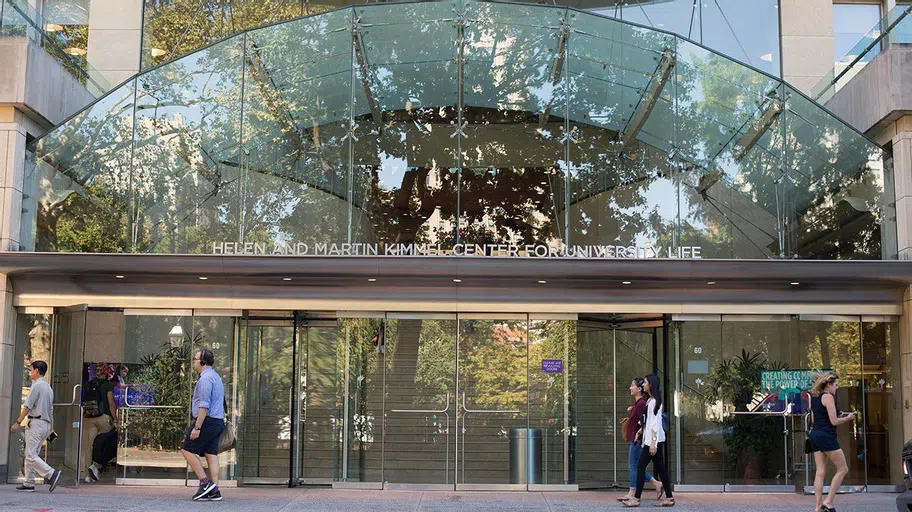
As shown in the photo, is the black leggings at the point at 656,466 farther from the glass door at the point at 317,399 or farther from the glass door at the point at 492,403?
the glass door at the point at 317,399

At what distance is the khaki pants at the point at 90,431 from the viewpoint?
45.3ft

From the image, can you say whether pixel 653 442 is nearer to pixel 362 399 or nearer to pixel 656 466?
pixel 656 466

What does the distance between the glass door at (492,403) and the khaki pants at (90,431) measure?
481cm

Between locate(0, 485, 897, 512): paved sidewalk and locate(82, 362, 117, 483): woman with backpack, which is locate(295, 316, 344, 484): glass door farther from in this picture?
locate(82, 362, 117, 483): woman with backpack

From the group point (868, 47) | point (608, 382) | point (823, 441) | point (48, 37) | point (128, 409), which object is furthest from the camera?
point (48, 37)

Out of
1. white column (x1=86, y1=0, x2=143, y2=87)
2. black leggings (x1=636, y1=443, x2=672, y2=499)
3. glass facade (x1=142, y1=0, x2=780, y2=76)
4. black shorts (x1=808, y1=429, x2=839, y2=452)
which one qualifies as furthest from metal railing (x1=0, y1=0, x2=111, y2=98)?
black shorts (x1=808, y1=429, x2=839, y2=452)

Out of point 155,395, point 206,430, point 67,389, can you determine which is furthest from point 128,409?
point 206,430

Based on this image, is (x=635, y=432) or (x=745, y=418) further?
(x=745, y=418)

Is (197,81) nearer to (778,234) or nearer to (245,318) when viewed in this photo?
(245,318)

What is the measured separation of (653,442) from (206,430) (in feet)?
16.7

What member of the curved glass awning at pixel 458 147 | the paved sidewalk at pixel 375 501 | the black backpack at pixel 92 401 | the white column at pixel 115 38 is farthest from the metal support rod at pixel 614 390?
the white column at pixel 115 38

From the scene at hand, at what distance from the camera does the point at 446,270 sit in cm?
1342

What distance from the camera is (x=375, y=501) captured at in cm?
1223

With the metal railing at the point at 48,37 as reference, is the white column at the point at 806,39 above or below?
above
